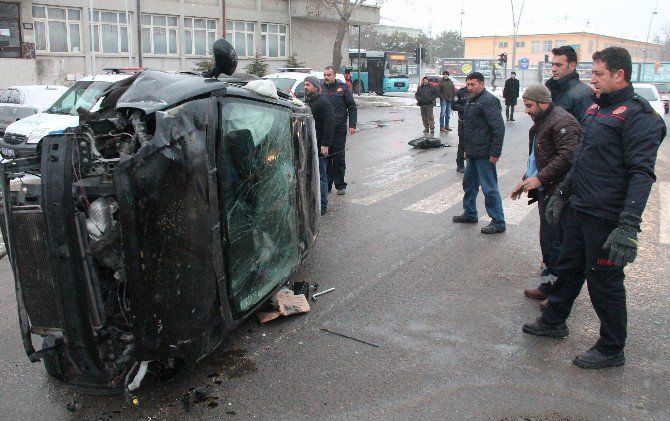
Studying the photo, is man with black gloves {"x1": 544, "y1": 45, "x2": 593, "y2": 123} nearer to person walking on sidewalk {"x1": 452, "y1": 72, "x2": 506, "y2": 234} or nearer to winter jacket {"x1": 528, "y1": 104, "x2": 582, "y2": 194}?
winter jacket {"x1": 528, "y1": 104, "x2": 582, "y2": 194}

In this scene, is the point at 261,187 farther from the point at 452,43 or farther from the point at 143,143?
the point at 452,43

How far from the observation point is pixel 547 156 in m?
5.20

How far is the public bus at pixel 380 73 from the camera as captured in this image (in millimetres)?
40562

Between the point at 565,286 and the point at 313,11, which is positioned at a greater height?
the point at 313,11

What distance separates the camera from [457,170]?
11.6 meters

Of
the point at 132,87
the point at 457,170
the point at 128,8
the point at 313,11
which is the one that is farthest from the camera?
the point at 313,11

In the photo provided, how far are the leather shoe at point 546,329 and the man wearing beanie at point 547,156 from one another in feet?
2.06

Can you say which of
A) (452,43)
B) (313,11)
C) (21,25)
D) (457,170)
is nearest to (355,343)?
(457,170)

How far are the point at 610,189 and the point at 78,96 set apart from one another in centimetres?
1109

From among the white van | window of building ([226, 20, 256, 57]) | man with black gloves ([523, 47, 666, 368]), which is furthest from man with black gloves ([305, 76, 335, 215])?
window of building ([226, 20, 256, 57])

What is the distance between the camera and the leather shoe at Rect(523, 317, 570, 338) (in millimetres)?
4492

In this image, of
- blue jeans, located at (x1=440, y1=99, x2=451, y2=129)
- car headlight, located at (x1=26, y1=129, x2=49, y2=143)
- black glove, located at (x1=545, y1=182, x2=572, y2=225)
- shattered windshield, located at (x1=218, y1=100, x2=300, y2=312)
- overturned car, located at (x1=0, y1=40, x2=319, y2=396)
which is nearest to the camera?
overturned car, located at (x1=0, y1=40, x2=319, y2=396)

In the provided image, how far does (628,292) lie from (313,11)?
3777 centimetres

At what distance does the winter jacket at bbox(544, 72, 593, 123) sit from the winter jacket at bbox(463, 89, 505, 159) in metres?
1.11
